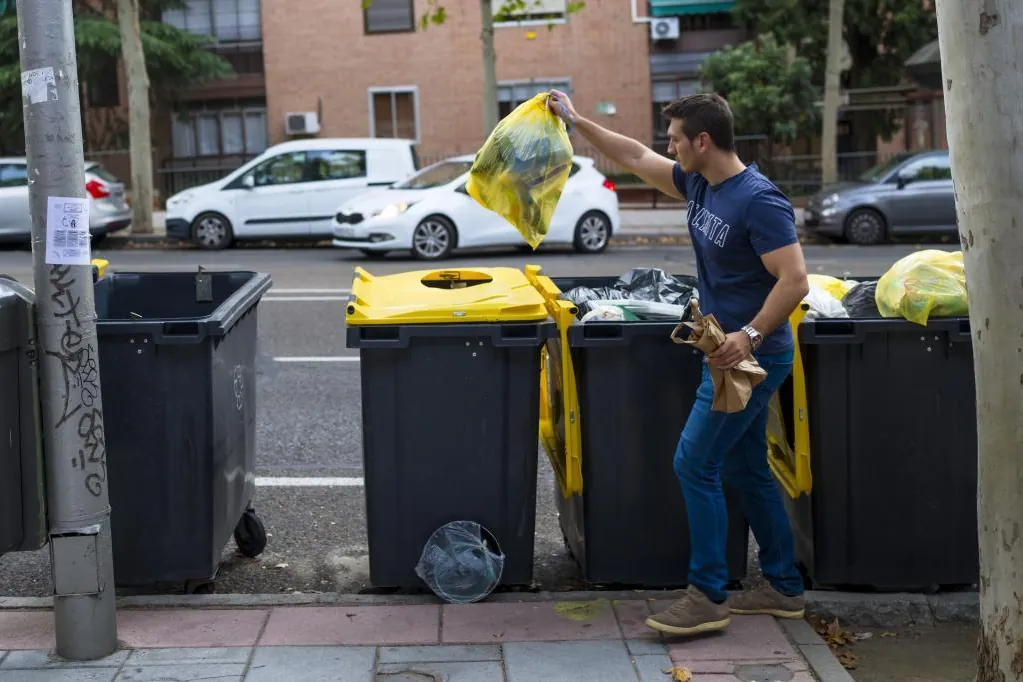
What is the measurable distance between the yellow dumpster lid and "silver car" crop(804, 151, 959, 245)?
15.4 meters

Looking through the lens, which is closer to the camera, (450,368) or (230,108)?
(450,368)

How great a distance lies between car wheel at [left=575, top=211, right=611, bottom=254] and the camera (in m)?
18.0

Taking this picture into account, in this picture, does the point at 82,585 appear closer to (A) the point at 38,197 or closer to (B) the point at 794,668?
(A) the point at 38,197

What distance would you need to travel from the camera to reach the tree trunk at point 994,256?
3365 mm

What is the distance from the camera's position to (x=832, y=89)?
22328mm

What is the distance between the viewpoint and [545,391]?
17.1ft

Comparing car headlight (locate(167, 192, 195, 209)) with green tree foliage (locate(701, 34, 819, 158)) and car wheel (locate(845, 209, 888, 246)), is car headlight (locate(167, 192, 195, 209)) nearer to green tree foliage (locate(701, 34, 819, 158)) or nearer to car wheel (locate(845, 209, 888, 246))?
car wheel (locate(845, 209, 888, 246))

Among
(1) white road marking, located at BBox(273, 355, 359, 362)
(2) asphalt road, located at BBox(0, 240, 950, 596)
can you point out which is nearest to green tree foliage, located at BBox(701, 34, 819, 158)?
(2) asphalt road, located at BBox(0, 240, 950, 596)

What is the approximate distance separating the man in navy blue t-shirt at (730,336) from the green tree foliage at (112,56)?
23.7m

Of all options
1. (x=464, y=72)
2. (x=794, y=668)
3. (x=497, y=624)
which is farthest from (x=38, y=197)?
(x=464, y=72)

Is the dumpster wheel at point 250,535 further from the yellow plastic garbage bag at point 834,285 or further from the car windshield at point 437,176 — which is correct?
the car windshield at point 437,176

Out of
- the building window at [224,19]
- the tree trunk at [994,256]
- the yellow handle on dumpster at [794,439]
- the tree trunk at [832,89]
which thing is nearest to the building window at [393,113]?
the building window at [224,19]

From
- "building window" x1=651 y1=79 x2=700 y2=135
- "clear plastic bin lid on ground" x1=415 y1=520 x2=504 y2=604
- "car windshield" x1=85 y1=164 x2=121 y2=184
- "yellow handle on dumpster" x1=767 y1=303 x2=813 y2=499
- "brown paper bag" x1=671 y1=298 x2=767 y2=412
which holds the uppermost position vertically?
"building window" x1=651 y1=79 x2=700 y2=135

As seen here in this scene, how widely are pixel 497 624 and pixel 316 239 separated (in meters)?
15.9
